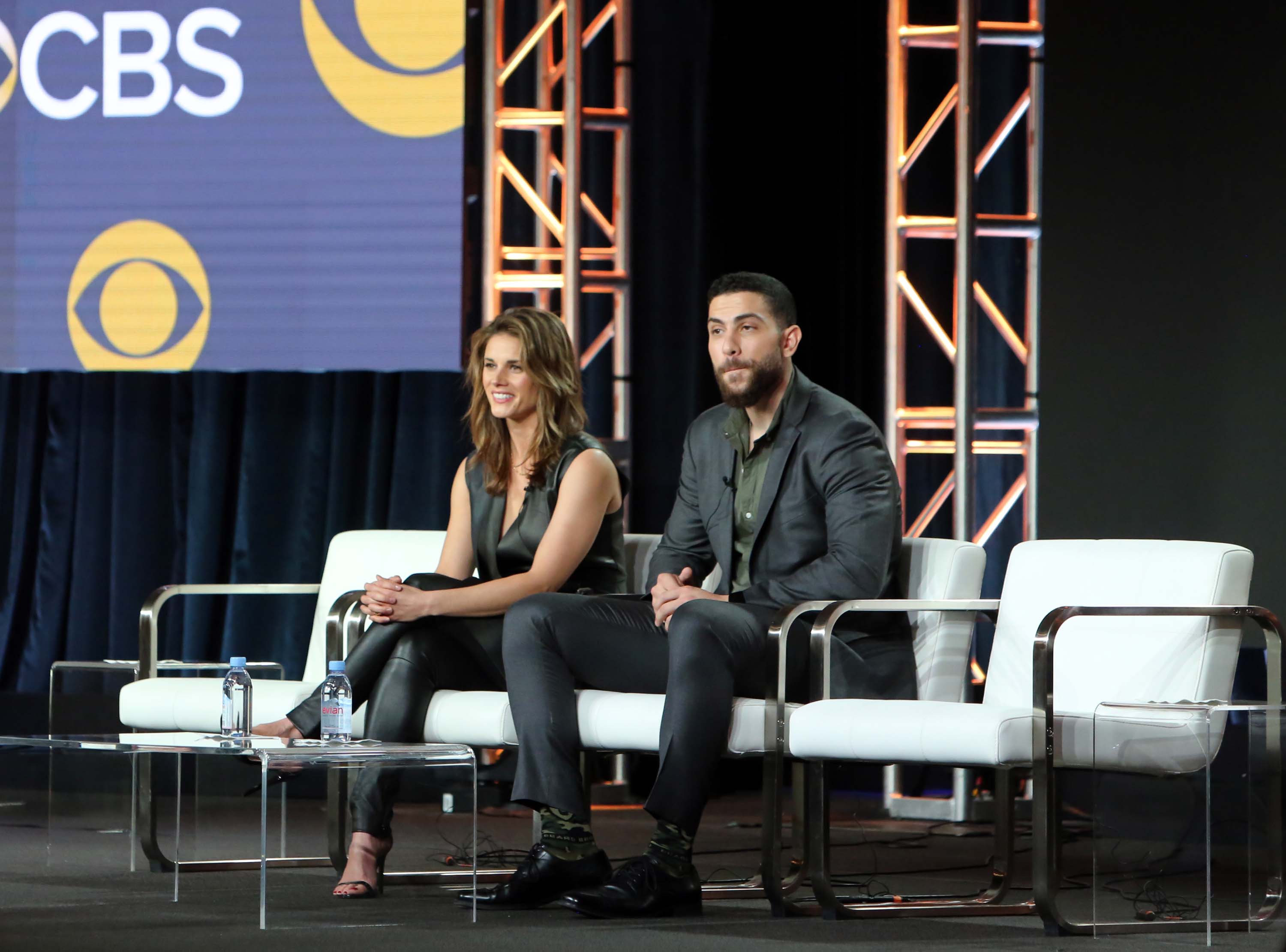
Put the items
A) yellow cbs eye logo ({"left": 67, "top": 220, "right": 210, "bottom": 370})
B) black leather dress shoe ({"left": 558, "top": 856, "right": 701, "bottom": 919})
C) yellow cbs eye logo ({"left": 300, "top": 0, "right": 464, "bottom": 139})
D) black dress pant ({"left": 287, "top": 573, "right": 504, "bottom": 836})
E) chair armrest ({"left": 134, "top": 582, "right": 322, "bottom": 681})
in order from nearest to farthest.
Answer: black leather dress shoe ({"left": 558, "top": 856, "right": 701, "bottom": 919}) < black dress pant ({"left": 287, "top": 573, "right": 504, "bottom": 836}) < chair armrest ({"left": 134, "top": 582, "right": 322, "bottom": 681}) < yellow cbs eye logo ({"left": 300, "top": 0, "right": 464, "bottom": 139}) < yellow cbs eye logo ({"left": 67, "top": 220, "right": 210, "bottom": 370})

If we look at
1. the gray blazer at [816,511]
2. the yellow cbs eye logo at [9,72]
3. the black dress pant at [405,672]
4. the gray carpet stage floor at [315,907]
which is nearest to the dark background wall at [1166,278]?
the gray carpet stage floor at [315,907]

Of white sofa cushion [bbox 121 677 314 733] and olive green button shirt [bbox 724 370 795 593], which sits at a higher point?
olive green button shirt [bbox 724 370 795 593]

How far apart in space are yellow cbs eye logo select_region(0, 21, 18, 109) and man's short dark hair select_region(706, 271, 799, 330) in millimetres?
2774

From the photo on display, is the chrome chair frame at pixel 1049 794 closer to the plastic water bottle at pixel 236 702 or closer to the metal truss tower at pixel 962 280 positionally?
the plastic water bottle at pixel 236 702

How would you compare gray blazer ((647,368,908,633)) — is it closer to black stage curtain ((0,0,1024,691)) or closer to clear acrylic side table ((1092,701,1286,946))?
clear acrylic side table ((1092,701,1286,946))

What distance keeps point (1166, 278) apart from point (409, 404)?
2.10 m

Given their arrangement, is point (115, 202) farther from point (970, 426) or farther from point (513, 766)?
point (970, 426)

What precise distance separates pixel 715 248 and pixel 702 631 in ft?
7.26

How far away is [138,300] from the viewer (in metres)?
5.14

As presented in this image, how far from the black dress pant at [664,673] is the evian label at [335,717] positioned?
286mm

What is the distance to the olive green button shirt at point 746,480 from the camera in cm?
337

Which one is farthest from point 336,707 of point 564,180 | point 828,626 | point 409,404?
point 409,404

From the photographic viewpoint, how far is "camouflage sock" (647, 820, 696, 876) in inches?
116

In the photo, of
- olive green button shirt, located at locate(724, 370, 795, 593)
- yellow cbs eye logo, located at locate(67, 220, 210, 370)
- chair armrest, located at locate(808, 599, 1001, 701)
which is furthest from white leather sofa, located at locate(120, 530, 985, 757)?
yellow cbs eye logo, located at locate(67, 220, 210, 370)
